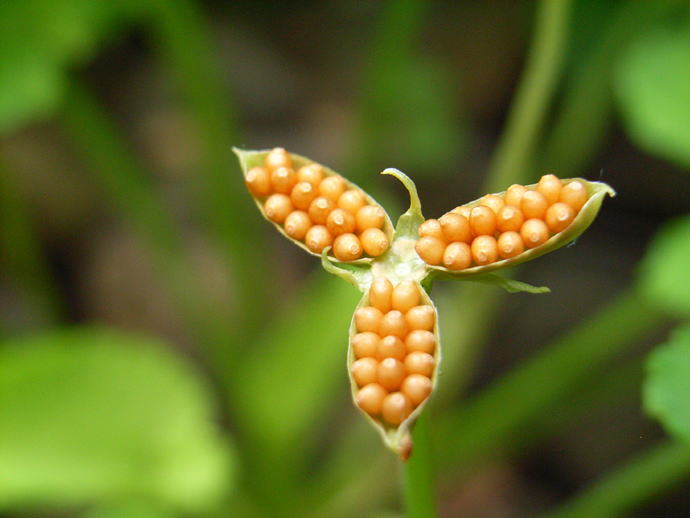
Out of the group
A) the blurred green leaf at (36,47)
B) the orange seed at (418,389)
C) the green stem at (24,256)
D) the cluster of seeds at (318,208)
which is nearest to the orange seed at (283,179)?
the cluster of seeds at (318,208)

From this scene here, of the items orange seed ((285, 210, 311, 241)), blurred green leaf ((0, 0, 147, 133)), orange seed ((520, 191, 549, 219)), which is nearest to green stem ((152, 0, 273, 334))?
blurred green leaf ((0, 0, 147, 133))

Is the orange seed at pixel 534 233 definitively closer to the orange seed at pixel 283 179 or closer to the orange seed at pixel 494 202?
the orange seed at pixel 494 202

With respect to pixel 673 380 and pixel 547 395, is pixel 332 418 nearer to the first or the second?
pixel 547 395

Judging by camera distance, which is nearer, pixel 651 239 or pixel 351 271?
pixel 351 271

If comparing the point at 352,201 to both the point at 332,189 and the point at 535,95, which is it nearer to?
the point at 332,189

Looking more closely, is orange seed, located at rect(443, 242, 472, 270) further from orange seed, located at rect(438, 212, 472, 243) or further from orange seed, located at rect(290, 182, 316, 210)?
orange seed, located at rect(290, 182, 316, 210)

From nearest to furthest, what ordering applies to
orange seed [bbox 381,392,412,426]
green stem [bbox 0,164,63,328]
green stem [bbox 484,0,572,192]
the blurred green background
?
orange seed [bbox 381,392,412,426], green stem [bbox 484,0,572,192], the blurred green background, green stem [bbox 0,164,63,328]

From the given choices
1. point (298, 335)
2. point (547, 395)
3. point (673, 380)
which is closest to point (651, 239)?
point (547, 395)
